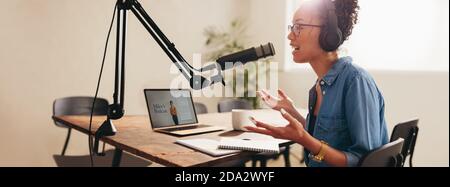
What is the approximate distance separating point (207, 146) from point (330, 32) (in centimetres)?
56

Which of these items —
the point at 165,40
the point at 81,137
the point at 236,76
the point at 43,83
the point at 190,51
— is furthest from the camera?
the point at 236,76

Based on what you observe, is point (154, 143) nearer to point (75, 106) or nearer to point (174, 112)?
point (174, 112)

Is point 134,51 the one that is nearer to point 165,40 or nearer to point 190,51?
point 190,51

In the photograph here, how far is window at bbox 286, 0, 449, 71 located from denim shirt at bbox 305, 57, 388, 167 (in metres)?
2.17

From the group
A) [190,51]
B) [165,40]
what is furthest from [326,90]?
[190,51]

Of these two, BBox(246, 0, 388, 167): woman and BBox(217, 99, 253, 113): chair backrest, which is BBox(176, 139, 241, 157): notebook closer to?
BBox(246, 0, 388, 167): woman

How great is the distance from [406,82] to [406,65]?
166mm

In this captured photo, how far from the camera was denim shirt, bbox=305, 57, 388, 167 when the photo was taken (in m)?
1.04

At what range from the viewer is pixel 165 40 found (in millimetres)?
1212

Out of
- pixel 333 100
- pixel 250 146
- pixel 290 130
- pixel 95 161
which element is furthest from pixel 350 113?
pixel 95 161

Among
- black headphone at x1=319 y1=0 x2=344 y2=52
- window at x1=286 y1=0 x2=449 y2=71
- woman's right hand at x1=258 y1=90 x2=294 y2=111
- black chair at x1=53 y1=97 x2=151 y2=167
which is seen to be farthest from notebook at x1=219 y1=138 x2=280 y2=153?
window at x1=286 y1=0 x2=449 y2=71

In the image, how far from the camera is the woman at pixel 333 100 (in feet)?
3.39

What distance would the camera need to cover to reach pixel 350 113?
107cm

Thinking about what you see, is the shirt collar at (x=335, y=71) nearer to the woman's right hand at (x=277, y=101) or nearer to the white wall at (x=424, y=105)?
the woman's right hand at (x=277, y=101)
